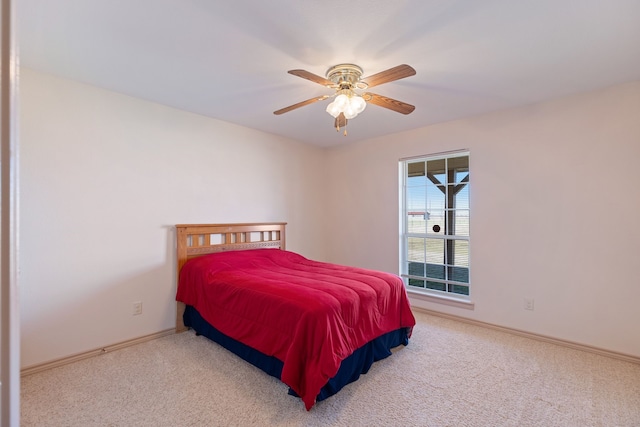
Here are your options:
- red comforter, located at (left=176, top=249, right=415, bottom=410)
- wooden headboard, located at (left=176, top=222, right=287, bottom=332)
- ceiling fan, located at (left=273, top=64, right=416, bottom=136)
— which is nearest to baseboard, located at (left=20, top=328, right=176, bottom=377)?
wooden headboard, located at (left=176, top=222, right=287, bottom=332)

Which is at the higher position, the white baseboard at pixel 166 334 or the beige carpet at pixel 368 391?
the white baseboard at pixel 166 334

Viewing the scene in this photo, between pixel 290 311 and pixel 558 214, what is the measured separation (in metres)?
2.68

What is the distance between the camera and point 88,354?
8.34 feet

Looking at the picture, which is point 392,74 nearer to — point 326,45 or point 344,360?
point 326,45

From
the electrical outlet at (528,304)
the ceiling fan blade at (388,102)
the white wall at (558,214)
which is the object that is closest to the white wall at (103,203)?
the ceiling fan blade at (388,102)

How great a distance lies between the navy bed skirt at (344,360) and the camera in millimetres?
2055

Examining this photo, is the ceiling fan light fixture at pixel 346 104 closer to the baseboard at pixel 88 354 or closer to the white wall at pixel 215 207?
the white wall at pixel 215 207

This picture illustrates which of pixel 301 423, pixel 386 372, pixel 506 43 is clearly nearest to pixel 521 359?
pixel 386 372

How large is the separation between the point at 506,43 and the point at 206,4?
186cm

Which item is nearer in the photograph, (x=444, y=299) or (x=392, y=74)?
(x=392, y=74)

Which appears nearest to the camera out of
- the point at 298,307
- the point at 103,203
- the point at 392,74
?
the point at 392,74

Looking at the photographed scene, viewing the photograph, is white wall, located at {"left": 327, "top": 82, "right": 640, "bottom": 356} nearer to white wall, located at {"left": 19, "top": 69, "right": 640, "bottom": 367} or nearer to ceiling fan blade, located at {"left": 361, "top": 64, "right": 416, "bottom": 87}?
white wall, located at {"left": 19, "top": 69, "right": 640, "bottom": 367}

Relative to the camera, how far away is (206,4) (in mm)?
1634

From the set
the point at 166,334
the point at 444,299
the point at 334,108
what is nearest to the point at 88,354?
the point at 166,334
